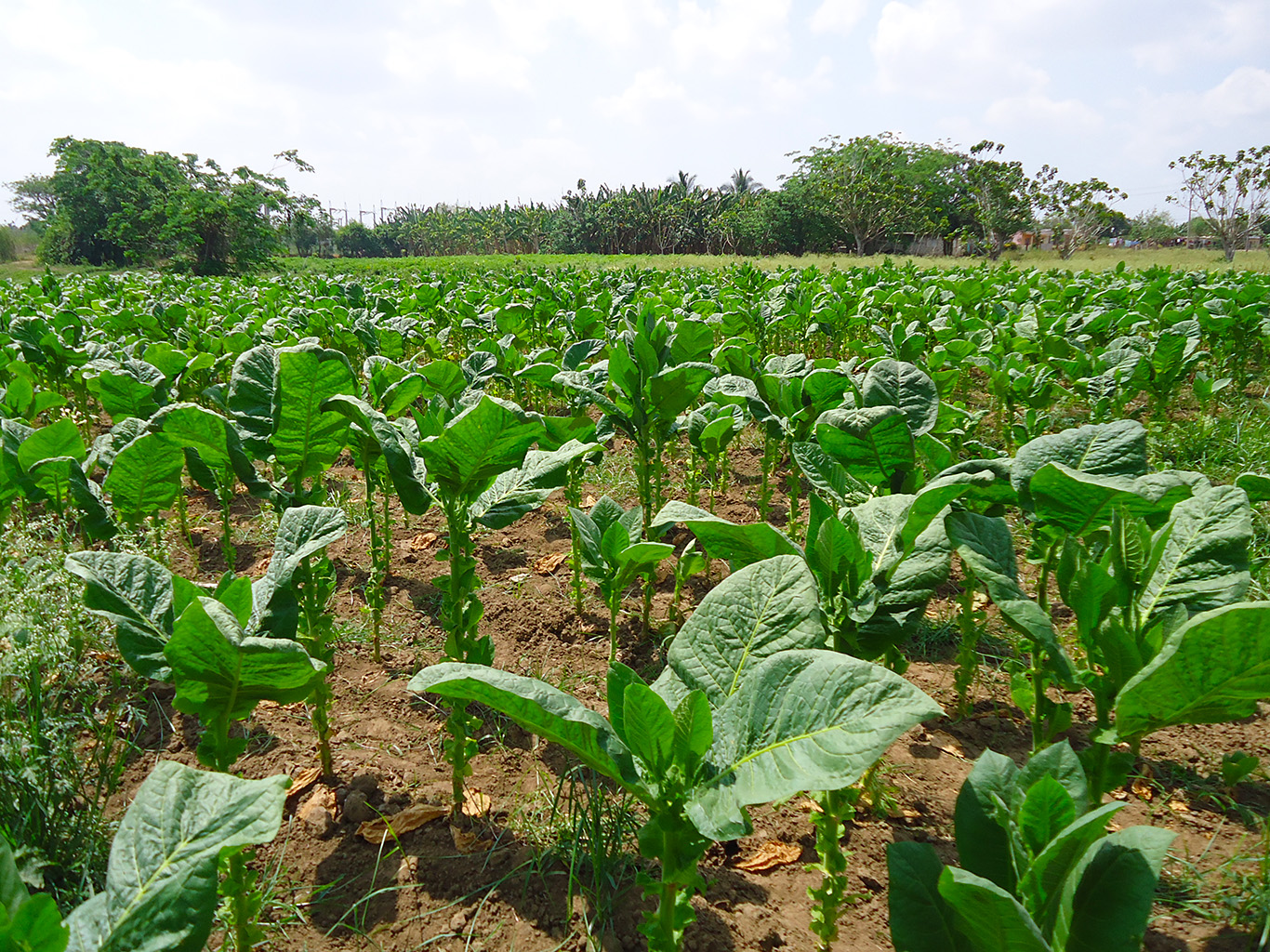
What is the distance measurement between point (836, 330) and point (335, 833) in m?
7.51

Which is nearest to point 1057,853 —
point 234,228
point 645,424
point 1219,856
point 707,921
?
point 707,921

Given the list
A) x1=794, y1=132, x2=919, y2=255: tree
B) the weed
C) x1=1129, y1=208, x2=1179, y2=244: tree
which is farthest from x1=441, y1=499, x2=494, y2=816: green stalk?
x1=1129, y1=208, x2=1179, y2=244: tree

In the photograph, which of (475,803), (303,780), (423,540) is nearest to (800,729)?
(475,803)

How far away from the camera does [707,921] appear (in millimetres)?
1581

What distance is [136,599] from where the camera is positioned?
1.46 m

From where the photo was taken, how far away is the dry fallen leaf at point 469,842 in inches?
71.2

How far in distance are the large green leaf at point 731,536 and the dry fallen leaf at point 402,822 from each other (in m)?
1.07

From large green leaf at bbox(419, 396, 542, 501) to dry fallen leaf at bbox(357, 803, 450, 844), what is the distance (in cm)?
87

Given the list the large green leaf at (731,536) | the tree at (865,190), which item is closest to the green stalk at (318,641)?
the large green leaf at (731,536)

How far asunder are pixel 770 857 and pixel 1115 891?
1.04m

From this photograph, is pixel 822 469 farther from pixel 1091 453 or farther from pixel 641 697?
pixel 641 697

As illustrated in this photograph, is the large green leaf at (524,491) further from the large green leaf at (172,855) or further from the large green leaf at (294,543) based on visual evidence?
the large green leaf at (172,855)

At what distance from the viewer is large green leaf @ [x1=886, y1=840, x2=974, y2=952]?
98cm

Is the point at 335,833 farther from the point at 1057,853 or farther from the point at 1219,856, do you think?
the point at 1219,856
